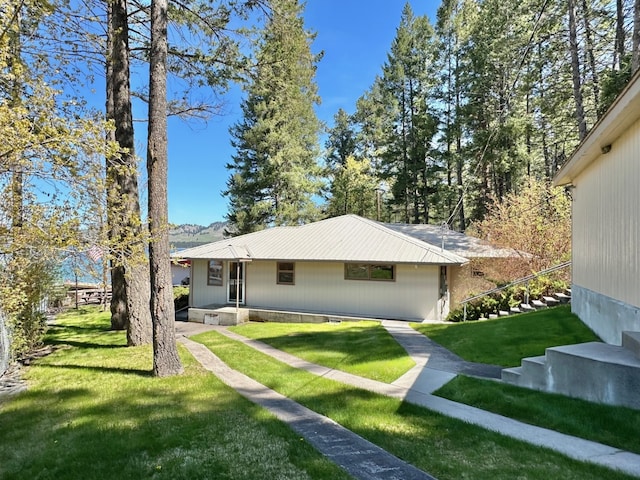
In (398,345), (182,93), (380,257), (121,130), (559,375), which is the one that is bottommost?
(398,345)

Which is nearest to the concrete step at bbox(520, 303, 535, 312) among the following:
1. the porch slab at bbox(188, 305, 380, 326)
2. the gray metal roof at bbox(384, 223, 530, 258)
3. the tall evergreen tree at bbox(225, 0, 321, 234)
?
the gray metal roof at bbox(384, 223, 530, 258)

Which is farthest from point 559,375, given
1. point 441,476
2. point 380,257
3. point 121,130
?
point 121,130

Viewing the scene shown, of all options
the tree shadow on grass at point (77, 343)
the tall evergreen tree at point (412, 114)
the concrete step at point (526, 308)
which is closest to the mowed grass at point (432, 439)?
the tree shadow on grass at point (77, 343)

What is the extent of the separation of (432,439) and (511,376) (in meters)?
2.40

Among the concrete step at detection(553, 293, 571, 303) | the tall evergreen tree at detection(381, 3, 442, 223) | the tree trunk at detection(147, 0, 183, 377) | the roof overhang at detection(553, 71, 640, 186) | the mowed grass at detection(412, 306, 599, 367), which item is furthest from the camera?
the tall evergreen tree at detection(381, 3, 442, 223)

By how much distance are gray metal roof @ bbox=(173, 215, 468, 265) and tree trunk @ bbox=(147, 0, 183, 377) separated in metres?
6.65

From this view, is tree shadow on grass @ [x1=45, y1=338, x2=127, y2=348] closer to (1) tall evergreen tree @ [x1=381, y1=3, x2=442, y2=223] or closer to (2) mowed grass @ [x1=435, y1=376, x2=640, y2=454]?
(2) mowed grass @ [x1=435, y1=376, x2=640, y2=454]

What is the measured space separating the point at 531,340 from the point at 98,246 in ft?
25.6

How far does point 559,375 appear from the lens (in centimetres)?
473

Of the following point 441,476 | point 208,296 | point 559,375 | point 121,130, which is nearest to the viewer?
point 441,476

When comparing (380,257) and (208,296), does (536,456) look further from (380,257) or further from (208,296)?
(208,296)

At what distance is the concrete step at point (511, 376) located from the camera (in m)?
5.44

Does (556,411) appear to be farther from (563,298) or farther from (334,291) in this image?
(334,291)

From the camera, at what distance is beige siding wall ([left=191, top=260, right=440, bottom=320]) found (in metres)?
13.3
